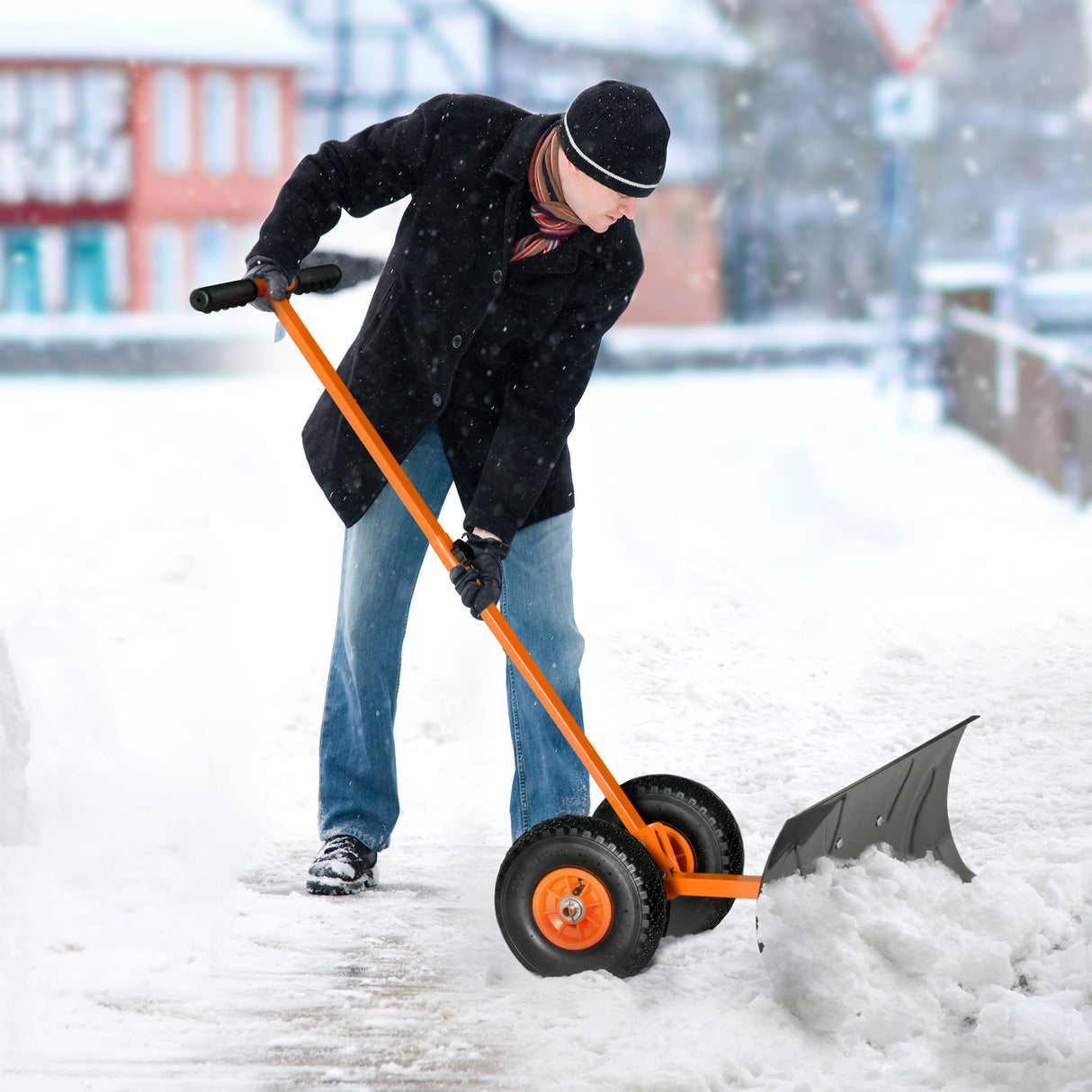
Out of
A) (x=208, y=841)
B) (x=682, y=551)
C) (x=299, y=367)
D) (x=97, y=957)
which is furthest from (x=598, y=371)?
(x=97, y=957)

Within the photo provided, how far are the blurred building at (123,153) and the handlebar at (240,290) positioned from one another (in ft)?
21.0

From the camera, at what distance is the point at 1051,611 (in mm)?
4625

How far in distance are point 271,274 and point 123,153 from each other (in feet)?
23.9

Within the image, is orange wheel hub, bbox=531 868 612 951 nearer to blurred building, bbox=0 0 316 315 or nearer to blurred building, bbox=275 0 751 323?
blurred building, bbox=275 0 751 323

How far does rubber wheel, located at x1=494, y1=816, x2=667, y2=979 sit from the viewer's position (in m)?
2.13

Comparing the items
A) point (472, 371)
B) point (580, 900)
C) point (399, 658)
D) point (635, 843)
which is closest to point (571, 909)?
point (580, 900)

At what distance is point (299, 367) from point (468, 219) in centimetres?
674

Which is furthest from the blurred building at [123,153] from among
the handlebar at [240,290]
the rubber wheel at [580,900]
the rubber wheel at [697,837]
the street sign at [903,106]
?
the rubber wheel at [580,900]

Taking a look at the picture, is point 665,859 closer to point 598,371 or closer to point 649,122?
point 649,122

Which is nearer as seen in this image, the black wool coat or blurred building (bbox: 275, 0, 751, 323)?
the black wool coat

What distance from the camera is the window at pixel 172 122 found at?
8734 millimetres

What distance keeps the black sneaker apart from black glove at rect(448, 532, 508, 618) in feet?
2.10

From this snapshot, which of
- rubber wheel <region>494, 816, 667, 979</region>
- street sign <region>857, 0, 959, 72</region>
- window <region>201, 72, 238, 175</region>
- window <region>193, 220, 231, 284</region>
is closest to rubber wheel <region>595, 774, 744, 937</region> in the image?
rubber wheel <region>494, 816, 667, 979</region>

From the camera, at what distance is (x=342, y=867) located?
2.58 metres
